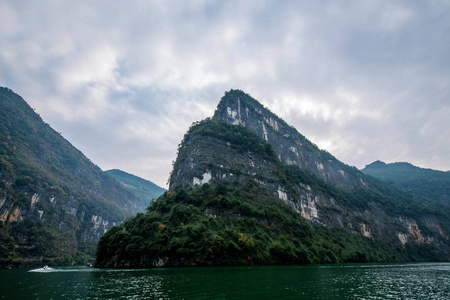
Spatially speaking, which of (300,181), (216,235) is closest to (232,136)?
(300,181)

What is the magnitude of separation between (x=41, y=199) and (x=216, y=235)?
326 ft

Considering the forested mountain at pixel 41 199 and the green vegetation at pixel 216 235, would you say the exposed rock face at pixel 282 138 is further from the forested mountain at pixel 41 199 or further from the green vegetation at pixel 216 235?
the forested mountain at pixel 41 199

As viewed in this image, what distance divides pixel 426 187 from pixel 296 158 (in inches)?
4329

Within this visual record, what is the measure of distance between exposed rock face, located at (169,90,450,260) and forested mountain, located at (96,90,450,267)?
1.56 feet

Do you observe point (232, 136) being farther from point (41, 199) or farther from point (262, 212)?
point (41, 199)

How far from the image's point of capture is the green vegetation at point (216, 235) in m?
48.1

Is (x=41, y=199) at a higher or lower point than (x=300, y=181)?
lower

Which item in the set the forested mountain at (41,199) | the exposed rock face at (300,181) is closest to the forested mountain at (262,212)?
the exposed rock face at (300,181)

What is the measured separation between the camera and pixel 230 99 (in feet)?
424

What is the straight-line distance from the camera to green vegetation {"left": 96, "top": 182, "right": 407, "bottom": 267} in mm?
48125

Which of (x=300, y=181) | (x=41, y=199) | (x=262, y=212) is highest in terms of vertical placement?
(x=300, y=181)

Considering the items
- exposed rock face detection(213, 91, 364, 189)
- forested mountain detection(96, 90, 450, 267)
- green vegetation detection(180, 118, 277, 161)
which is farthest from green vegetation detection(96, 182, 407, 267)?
exposed rock face detection(213, 91, 364, 189)

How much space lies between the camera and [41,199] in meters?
110

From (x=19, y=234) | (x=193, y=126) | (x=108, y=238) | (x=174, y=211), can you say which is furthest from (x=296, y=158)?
(x=19, y=234)
